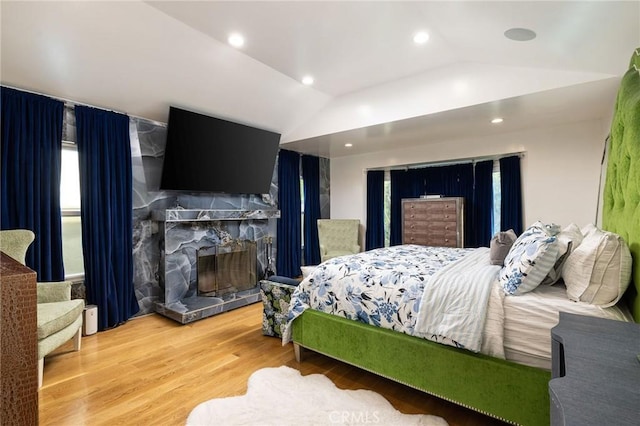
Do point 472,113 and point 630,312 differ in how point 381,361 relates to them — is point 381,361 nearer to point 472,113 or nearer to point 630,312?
point 630,312

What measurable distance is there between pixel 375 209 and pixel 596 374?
16.9 feet

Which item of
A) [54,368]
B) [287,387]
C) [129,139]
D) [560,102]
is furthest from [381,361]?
[129,139]

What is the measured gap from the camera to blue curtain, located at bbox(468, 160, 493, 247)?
477cm

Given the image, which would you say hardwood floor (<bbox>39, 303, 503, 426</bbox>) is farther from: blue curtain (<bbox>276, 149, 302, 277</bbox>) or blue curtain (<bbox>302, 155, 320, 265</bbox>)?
blue curtain (<bbox>302, 155, 320, 265</bbox>)

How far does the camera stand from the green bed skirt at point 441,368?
1.67m

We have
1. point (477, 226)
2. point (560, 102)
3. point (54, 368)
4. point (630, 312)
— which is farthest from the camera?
point (477, 226)

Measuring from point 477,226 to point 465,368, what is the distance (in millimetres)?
3508

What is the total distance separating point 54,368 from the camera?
2537 mm

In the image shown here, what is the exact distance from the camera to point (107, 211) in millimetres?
3453

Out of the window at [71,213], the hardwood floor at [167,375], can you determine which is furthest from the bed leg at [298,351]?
the window at [71,213]

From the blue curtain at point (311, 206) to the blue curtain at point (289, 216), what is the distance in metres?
0.22

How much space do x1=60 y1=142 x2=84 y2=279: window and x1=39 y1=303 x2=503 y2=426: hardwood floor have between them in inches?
32.3

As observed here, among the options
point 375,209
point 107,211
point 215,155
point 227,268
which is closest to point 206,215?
point 215,155

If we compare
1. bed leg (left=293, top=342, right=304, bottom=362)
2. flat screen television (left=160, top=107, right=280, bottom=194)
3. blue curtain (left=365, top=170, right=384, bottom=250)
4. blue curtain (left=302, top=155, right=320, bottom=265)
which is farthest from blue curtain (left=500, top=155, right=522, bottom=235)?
bed leg (left=293, top=342, right=304, bottom=362)
